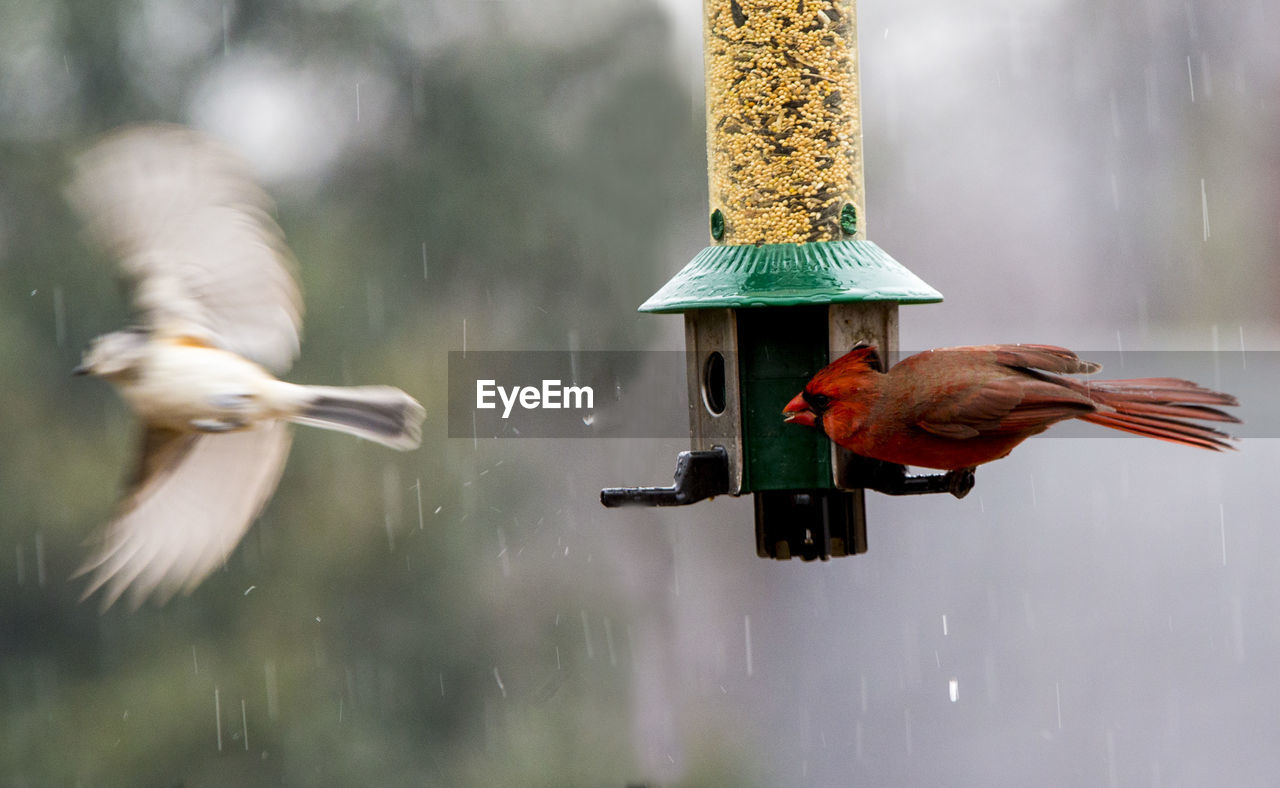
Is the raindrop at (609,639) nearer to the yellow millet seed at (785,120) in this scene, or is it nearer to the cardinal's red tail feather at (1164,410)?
the yellow millet seed at (785,120)

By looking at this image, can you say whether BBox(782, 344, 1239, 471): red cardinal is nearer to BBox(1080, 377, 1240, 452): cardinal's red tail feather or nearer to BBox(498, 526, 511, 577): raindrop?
BBox(1080, 377, 1240, 452): cardinal's red tail feather

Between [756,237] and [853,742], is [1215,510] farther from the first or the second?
[756,237]

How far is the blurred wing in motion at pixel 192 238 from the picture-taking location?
3936mm

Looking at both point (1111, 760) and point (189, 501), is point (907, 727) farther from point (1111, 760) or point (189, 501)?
point (189, 501)

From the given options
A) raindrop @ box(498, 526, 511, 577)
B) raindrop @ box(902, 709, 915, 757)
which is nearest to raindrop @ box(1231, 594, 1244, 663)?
raindrop @ box(902, 709, 915, 757)

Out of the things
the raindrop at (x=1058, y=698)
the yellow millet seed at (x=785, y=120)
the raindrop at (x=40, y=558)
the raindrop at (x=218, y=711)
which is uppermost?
the yellow millet seed at (x=785, y=120)

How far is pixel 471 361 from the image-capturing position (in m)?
6.90

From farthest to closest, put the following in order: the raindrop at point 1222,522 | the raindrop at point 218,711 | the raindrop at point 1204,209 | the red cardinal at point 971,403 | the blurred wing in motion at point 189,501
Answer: the raindrop at point 1222,522, the raindrop at point 1204,209, the raindrop at point 218,711, the blurred wing in motion at point 189,501, the red cardinal at point 971,403

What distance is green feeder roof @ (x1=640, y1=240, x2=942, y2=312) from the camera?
147 inches

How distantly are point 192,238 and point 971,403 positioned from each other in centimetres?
206

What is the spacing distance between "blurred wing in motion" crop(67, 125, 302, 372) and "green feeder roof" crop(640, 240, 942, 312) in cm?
104

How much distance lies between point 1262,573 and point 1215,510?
583 millimetres

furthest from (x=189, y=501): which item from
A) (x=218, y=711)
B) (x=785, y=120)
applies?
(x=218, y=711)

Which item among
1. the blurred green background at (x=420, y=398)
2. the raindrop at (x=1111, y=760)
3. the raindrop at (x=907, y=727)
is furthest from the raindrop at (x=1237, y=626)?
the blurred green background at (x=420, y=398)
